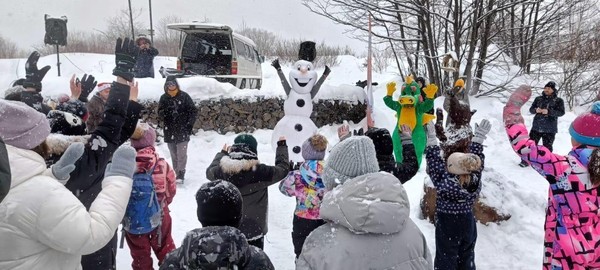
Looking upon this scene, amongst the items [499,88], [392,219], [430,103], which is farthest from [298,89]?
[499,88]

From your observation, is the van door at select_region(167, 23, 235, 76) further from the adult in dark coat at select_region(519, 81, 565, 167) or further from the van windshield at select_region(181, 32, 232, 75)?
the adult in dark coat at select_region(519, 81, 565, 167)

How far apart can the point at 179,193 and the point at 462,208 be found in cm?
394

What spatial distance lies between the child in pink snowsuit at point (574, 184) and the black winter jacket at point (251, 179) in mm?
1685

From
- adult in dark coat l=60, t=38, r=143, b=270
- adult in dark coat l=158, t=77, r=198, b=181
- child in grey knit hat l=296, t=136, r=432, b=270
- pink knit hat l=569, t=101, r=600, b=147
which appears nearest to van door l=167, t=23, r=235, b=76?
adult in dark coat l=158, t=77, r=198, b=181

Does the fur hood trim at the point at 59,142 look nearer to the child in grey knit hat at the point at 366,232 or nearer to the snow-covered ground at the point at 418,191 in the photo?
the child in grey knit hat at the point at 366,232

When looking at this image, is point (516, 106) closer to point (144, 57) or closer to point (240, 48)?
point (144, 57)

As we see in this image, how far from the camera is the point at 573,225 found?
276cm

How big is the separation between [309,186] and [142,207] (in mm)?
1221

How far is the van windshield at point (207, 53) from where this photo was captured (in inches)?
441

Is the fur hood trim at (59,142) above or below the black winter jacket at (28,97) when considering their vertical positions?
below

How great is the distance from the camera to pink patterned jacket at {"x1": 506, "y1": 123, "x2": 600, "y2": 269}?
2.70m

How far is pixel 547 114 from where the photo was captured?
6.54 m

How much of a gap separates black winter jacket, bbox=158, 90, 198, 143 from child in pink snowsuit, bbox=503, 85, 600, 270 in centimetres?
444

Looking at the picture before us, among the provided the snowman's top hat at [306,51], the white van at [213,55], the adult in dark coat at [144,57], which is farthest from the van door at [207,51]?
the snowman's top hat at [306,51]
